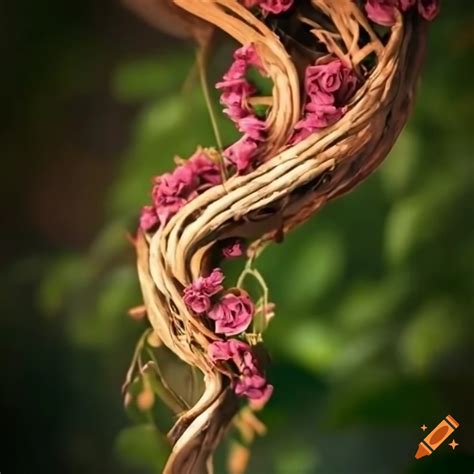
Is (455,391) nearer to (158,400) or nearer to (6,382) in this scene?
(158,400)

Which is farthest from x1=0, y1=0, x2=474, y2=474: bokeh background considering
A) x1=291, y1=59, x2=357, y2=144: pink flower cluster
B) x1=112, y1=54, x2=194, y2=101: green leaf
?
x1=291, y1=59, x2=357, y2=144: pink flower cluster

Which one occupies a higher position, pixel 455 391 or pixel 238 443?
pixel 238 443

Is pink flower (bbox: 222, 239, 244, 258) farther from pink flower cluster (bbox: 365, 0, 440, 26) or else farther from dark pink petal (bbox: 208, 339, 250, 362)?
pink flower cluster (bbox: 365, 0, 440, 26)

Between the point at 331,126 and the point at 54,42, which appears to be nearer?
the point at 331,126

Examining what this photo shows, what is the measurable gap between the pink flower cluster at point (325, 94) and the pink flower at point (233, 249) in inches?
7.0

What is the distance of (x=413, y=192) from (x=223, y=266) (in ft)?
1.01

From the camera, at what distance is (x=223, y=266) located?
1246 millimetres

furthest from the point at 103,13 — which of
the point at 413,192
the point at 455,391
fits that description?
the point at 455,391

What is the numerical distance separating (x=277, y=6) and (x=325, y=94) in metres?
0.16

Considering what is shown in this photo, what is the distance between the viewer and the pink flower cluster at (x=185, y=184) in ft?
Answer: 4.15

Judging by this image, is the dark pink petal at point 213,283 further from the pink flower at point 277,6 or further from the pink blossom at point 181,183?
the pink flower at point 277,6

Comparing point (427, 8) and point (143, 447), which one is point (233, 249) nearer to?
point (143, 447)

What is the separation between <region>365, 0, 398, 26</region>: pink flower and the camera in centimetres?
122

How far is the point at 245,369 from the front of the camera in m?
1.23
